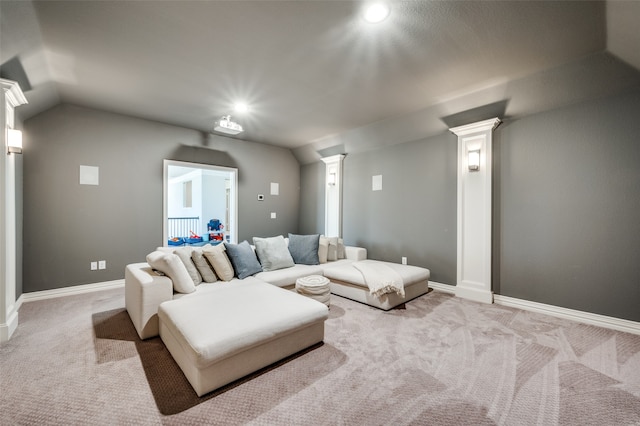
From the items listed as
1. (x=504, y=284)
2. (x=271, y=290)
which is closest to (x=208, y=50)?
(x=271, y=290)

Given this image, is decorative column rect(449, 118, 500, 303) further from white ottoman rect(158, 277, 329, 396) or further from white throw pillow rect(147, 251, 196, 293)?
white throw pillow rect(147, 251, 196, 293)

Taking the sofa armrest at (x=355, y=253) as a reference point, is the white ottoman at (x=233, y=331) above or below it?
below

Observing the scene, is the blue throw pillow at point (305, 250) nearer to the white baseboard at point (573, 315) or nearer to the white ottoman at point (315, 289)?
the white ottoman at point (315, 289)

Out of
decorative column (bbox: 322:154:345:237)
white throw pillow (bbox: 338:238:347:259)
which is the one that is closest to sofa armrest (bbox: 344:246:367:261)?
white throw pillow (bbox: 338:238:347:259)

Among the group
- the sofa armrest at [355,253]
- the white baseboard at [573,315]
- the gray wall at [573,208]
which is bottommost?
the white baseboard at [573,315]

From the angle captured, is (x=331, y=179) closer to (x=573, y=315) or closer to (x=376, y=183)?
(x=376, y=183)

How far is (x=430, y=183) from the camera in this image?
4.20m

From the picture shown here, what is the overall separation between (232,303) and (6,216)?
225 centimetres

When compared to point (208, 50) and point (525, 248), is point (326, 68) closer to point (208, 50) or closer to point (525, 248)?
point (208, 50)

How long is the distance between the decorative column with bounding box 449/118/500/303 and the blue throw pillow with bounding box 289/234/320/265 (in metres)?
2.09

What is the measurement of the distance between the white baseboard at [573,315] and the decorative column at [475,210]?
21cm

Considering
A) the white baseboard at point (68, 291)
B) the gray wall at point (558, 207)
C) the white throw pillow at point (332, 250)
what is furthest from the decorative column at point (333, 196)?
the white baseboard at point (68, 291)

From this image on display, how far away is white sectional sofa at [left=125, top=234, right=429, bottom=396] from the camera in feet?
5.78

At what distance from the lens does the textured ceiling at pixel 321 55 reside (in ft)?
6.50
